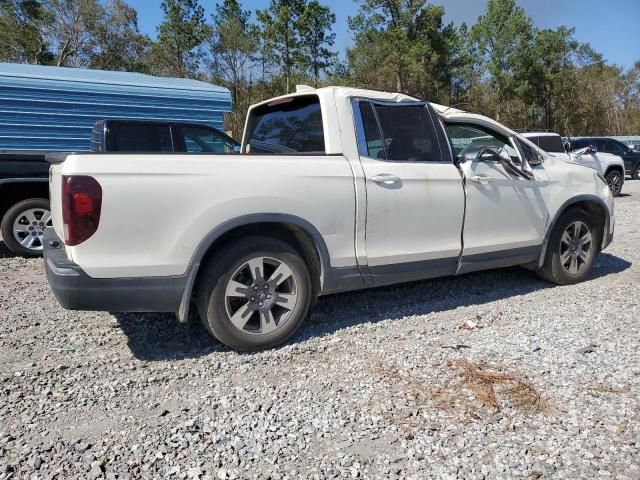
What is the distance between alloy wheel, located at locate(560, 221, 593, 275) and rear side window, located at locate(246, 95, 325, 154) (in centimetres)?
278

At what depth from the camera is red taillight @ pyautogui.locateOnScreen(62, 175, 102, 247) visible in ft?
9.32

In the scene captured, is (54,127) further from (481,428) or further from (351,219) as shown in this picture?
(481,428)

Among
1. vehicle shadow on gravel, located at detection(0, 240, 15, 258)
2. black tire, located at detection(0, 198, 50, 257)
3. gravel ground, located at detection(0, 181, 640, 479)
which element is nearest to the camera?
gravel ground, located at detection(0, 181, 640, 479)

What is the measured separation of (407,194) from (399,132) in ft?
1.74

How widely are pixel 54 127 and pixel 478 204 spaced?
796 cm

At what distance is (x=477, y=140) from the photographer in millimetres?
4750

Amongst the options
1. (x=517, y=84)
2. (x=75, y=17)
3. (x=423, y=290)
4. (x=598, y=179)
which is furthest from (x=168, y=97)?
(x=517, y=84)

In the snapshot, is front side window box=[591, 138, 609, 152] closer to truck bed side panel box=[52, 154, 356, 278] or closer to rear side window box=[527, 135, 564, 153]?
rear side window box=[527, 135, 564, 153]

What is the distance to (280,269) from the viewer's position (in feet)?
11.3

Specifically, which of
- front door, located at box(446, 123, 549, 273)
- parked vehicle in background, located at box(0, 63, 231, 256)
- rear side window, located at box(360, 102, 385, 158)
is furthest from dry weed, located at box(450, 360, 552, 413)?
parked vehicle in background, located at box(0, 63, 231, 256)

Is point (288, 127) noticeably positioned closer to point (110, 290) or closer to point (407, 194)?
point (407, 194)

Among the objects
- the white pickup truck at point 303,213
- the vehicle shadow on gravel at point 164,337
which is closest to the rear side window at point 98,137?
the white pickup truck at point 303,213

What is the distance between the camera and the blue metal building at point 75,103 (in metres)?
8.64

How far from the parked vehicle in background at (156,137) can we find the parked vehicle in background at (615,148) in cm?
1370
